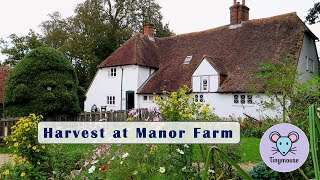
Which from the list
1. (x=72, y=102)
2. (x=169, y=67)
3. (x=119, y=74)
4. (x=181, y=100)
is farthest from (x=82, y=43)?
(x=181, y=100)

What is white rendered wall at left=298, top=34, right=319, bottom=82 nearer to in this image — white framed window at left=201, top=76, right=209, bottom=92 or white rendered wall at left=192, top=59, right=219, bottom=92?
white rendered wall at left=192, top=59, right=219, bottom=92

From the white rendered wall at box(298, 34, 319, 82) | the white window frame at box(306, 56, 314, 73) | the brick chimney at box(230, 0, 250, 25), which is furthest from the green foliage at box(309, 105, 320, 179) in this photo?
the brick chimney at box(230, 0, 250, 25)

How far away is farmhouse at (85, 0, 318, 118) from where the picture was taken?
23.0 metres

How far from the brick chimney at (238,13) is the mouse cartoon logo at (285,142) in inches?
1095

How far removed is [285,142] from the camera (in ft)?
2.94

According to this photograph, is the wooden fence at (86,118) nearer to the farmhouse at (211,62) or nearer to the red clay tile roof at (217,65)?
the farmhouse at (211,62)

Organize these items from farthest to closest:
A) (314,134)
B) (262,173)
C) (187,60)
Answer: (187,60), (262,173), (314,134)

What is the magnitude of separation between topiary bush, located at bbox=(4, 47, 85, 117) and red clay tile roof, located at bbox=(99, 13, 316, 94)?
12217mm

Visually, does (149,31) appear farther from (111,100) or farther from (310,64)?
(310,64)

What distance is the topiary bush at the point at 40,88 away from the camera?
12875 mm

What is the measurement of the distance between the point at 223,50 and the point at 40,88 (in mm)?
17439

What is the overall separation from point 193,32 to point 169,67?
5377mm

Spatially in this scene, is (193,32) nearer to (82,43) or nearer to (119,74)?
(119,74)

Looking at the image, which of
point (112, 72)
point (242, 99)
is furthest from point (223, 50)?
point (112, 72)
